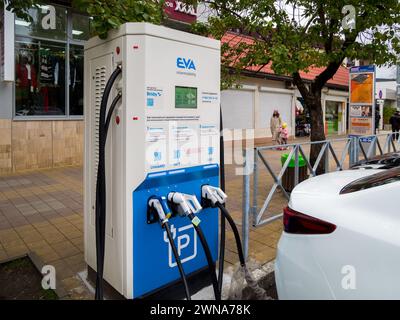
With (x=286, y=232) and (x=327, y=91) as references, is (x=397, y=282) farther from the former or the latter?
(x=327, y=91)

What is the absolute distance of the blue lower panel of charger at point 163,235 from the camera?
2.70 meters

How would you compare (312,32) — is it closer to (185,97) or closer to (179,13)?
(185,97)

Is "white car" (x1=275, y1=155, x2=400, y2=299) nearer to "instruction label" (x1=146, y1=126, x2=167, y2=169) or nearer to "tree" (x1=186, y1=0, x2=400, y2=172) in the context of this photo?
"instruction label" (x1=146, y1=126, x2=167, y2=169)

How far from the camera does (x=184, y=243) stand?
119 inches

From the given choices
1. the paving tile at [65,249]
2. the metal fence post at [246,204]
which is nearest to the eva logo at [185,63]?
the metal fence post at [246,204]

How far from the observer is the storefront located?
8.68m

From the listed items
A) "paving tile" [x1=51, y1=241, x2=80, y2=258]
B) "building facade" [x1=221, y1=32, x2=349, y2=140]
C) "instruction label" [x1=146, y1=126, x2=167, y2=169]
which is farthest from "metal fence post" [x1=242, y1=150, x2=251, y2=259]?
"building facade" [x1=221, y1=32, x2=349, y2=140]

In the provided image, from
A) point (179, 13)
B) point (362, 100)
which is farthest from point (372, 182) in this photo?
point (179, 13)

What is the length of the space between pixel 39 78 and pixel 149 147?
310 inches

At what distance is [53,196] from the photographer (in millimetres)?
6562

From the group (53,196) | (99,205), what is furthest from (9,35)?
(99,205)

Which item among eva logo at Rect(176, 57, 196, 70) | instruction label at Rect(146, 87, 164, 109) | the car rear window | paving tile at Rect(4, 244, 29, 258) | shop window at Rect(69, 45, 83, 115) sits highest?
shop window at Rect(69, 45, 83, 115)

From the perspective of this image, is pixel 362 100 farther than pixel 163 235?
Yes

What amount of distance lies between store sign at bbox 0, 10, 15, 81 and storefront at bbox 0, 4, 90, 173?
0.09ft
